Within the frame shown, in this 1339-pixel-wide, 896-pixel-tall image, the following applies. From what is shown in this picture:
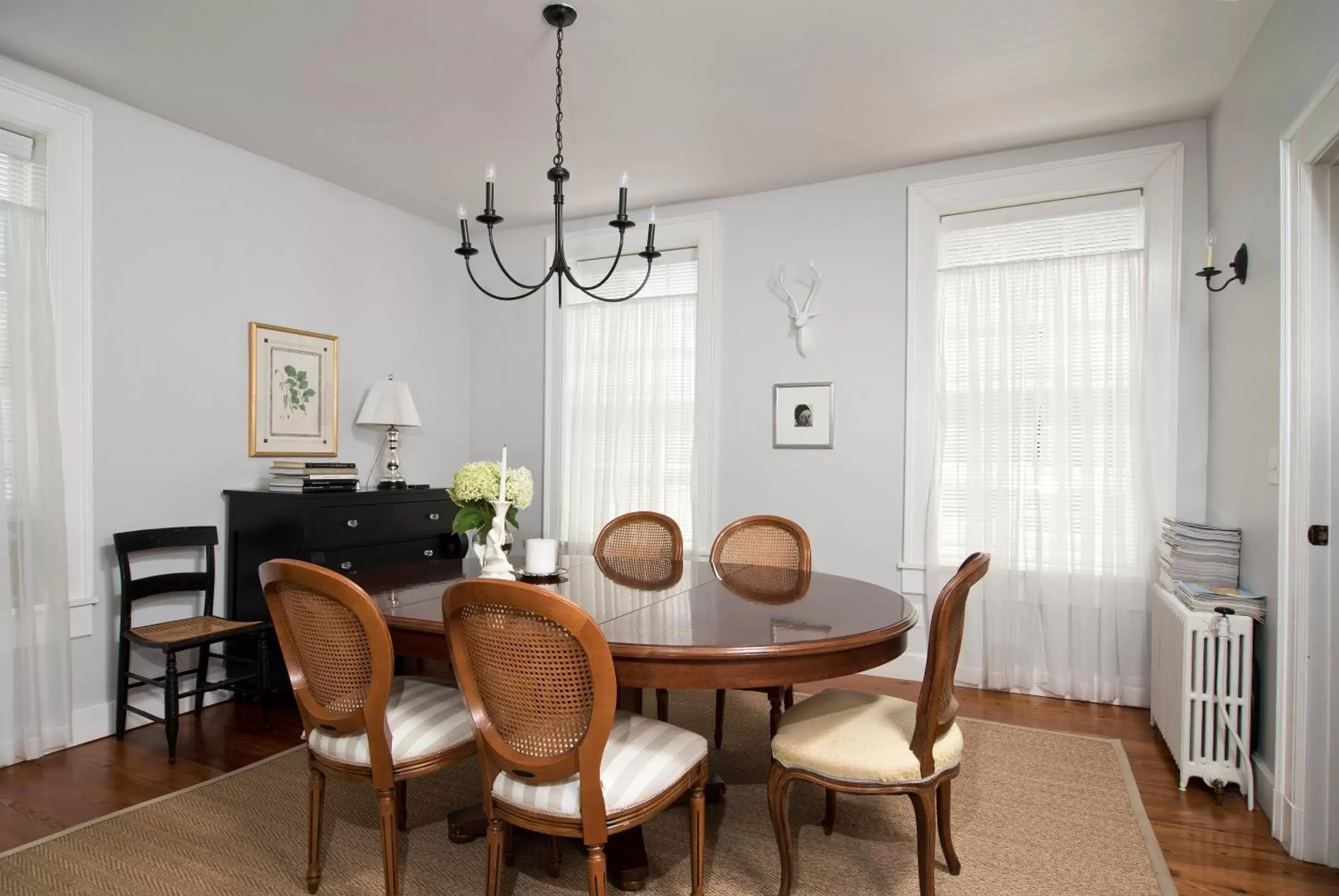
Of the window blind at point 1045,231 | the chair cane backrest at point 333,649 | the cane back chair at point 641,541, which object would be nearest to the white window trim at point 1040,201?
the window blind at point 1045,231

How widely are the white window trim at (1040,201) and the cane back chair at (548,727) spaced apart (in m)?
2.54

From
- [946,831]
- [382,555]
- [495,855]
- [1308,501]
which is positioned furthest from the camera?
[382,555]

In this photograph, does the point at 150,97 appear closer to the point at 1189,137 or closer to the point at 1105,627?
the point at 1189,137

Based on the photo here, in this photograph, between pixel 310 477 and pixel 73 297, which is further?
pixel 310 477

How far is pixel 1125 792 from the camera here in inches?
101

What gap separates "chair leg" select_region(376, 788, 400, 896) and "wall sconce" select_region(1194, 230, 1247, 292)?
3.25 meters

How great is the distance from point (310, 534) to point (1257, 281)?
3.89m

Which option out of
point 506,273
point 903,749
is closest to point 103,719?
point 506,273

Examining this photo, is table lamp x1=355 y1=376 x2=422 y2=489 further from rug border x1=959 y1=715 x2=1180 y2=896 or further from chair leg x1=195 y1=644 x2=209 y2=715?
rug border x1=959 y1=715 x2=1180 y2=896

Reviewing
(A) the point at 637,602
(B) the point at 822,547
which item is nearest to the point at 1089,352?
(B) the point at 822,547

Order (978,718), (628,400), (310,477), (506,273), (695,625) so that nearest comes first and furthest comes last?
(695,625)
(506,273)
(978,718)
(310,477)
(628,400)

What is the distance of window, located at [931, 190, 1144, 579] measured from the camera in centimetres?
347

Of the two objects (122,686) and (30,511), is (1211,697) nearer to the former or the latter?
(122,686)

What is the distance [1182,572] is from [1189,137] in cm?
196
